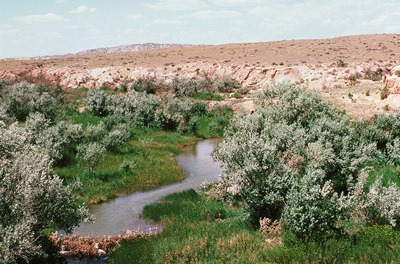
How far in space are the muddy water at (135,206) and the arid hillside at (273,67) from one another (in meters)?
14.3

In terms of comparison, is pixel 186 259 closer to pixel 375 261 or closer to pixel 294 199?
pixel 294 199

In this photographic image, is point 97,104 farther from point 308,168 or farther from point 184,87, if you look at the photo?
point 308,168

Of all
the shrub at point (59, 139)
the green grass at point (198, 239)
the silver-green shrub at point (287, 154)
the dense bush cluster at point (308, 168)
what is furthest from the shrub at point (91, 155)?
the dense bush cluster at point (308, 168)

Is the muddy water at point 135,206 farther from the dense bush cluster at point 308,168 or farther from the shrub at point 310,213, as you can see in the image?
the shrub at point 310,213

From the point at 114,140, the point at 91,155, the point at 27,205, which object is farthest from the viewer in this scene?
the point at 114,140

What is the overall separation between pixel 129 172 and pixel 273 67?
3995 cm

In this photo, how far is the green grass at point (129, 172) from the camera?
23.8 meters

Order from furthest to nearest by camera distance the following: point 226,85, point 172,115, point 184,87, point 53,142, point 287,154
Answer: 1. point 226,85
2. point 184,87
3. point 172,115
4. point 53,142
5. point 287,154

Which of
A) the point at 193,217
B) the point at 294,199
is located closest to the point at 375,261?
the point at 294,199

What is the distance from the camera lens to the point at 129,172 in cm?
2630

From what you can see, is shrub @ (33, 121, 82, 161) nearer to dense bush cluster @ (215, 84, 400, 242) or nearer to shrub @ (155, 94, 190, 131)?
dense bush cluster @ (215, 84, 400, 242)

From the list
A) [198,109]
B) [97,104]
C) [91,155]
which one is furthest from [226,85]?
[91,155]

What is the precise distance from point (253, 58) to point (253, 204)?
60.5 metres

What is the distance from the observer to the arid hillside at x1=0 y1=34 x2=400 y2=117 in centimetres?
5075
